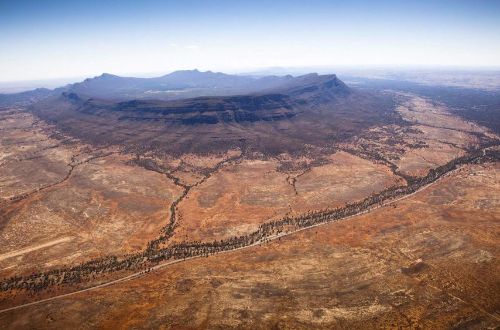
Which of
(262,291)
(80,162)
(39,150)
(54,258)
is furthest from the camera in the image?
(39,150)

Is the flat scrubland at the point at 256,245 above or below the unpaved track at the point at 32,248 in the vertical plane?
below

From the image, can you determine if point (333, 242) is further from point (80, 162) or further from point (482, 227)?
point (80, 162)

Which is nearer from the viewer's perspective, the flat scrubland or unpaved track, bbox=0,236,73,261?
the flat scrubland

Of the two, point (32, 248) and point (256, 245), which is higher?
point (32, 248)

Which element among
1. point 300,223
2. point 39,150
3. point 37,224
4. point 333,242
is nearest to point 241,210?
point 300,223

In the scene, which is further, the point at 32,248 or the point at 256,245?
the point at 32,248

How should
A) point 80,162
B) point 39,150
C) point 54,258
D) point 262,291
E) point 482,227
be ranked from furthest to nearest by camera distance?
point 39,150
point 80,162
point 482,227
point 54,258
point 262,291

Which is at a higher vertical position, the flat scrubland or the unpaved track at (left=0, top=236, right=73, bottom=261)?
the unpaved track at (left=0, top=236, right=73, bottom=261)

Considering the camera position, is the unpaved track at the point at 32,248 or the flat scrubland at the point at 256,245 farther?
the unpaved track at the point at 32,248
